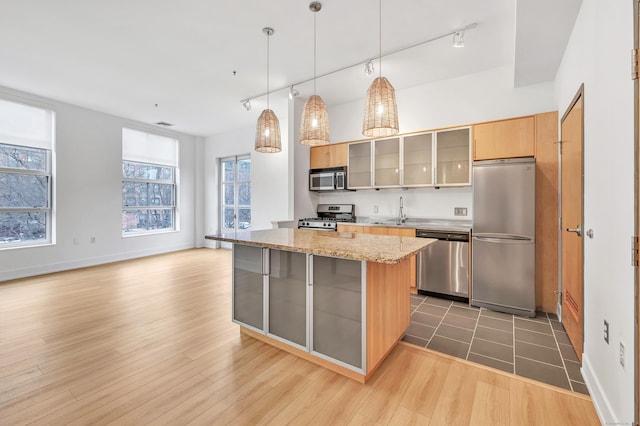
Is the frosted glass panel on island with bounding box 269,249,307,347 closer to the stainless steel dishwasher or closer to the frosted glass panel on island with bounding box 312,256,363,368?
the frosted glass panel on island with bounding box 312,256,363,368

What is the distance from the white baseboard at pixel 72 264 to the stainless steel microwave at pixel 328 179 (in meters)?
4.11

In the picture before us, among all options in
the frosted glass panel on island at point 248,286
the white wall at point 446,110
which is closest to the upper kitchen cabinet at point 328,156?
the white wall at point 446,110

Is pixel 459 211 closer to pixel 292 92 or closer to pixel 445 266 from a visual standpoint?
pixel 445 266

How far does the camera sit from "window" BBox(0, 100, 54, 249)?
4.54m

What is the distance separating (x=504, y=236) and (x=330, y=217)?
2.72m

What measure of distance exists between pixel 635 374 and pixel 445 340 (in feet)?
4.53

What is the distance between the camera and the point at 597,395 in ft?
5.59

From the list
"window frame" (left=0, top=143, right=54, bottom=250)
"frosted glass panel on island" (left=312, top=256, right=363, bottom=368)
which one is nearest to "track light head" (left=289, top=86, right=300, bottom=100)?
"frosted glass panel on island" (left=312, top=256, right=363, bottom=368)

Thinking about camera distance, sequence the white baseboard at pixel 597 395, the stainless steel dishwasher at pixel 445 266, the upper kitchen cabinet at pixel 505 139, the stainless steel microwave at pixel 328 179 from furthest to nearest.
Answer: the stainless steel microwave at pixel 328 179, the stainless steel dishwasher at pixel 445 266, the upper kitchen cabinet at pixel 505 139, the white baseboard at pixel 597 395

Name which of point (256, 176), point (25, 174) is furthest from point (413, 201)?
point (25, 174)

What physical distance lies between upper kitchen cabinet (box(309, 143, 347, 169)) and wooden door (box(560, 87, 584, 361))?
2.77 m

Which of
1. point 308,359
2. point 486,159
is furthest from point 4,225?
point 486,159

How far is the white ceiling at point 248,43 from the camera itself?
2.60 metres

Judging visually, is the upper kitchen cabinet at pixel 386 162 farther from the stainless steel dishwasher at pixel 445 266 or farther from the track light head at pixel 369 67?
the track light head at pixel 369 67
